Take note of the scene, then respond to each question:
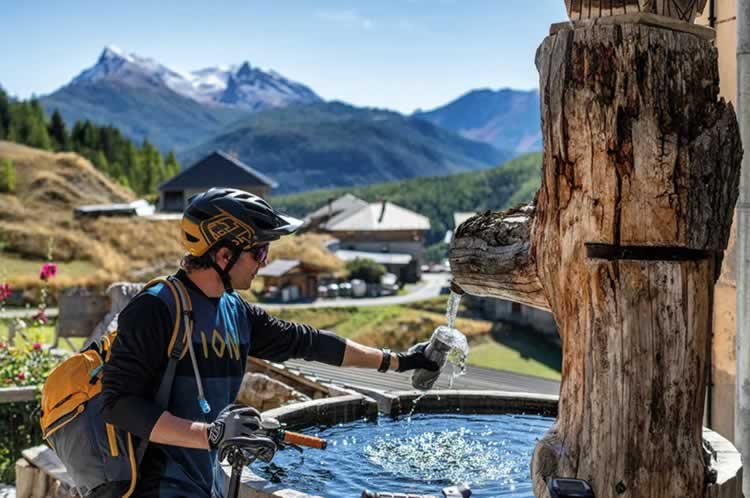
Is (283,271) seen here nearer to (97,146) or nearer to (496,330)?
(496,330)

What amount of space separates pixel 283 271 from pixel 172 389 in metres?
39.5

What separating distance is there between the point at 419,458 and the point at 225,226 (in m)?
2.26

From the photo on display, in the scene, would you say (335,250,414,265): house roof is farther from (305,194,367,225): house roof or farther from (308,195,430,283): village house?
(305,194,367,225): house roof

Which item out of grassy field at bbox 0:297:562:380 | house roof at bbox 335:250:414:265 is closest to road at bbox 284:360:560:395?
grassy field at bbox 0:297:562:380

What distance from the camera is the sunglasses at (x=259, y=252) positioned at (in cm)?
358

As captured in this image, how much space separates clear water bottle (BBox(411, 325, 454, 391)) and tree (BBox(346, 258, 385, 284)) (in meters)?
43.4

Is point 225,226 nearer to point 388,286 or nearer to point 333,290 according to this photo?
point 333,290

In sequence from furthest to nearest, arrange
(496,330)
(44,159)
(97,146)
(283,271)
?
(97,146) < (44,159) < (283,271) < (496,330)

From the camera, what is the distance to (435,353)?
14.3ft

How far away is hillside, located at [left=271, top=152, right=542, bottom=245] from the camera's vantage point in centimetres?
12406

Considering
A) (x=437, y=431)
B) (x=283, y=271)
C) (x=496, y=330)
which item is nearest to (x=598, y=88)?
(x=437, y=431)

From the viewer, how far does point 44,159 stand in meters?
63.9

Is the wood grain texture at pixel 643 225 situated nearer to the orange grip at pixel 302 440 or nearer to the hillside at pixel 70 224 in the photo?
the orange grip at pixel 302 440

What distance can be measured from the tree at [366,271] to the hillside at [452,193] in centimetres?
6738
